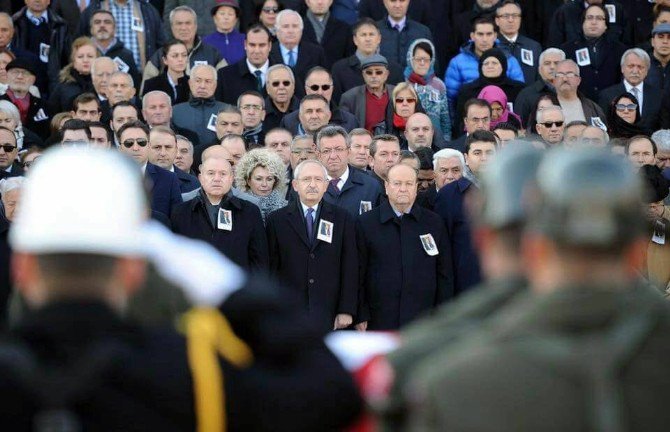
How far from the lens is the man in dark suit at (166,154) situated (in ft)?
43.5

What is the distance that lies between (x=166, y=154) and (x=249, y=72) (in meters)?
3.18

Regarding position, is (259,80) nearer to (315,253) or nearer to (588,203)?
(315,253)

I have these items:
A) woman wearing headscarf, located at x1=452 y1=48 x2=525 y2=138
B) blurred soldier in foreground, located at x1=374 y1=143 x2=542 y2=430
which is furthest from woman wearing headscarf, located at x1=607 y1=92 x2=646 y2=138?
blurred soldier in foreground, located at x1=374 y1=143 x2=542 y2=430

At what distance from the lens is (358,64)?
1653 centimetres

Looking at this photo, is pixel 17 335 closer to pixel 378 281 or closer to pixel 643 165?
pixel 378 281

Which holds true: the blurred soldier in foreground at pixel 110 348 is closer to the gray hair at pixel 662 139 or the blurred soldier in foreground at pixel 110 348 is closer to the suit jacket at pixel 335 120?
the suit jacket at pixel 335 120

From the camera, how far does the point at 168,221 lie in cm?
1164

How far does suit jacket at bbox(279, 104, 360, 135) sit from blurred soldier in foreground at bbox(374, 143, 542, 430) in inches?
457

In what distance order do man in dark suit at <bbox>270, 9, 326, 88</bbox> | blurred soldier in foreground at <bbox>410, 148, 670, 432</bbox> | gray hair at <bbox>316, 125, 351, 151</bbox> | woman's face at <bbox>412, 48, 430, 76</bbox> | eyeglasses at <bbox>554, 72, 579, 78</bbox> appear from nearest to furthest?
1. blurred soldier in foreground at <bbox>410, 148, 670, 432</bbox>
2. gray hair at <bbox>316, 125, 351, 151</bbox>
3. eyeglasses at <bbox>554, 72, 579, 78</bbox>
4. woman's face at <bbox>412, 48, 430, 76</bbox>
5. man in dark suit at <bbox>270, 9, 326, 88</bbox>

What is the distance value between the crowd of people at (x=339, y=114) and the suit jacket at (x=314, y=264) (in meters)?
0.02

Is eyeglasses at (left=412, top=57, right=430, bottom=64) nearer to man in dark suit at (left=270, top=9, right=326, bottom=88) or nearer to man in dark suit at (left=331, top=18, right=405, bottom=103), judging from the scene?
man in dark suit at (left=331, top=18, right=405, bottom=103)

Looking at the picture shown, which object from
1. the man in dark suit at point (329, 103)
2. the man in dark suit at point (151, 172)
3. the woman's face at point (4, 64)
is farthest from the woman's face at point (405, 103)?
the woman's face at point (4, 64)

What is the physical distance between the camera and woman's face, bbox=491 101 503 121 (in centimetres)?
1600

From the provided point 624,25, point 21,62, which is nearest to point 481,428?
point 21,62
